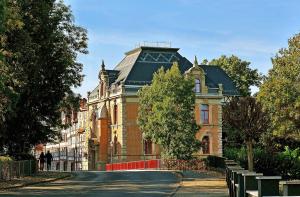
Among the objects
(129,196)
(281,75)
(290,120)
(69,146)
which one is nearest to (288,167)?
(290,120)

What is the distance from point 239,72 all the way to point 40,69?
2372 inches

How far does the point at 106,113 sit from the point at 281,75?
38.5 meters

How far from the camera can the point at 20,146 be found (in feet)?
146

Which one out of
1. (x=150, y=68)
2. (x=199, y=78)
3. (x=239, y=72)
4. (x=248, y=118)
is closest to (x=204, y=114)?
(x=199, y=78)

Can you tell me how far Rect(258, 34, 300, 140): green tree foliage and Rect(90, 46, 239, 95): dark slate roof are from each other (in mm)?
31689

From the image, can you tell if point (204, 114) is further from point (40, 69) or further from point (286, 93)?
point (40, 69)

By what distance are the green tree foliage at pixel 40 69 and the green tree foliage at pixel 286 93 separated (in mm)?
15320

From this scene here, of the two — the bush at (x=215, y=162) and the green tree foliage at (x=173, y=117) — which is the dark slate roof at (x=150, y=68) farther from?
the bush at (x=215, y=162)

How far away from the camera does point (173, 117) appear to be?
58438mm

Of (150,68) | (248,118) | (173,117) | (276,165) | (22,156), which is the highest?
(150,68)

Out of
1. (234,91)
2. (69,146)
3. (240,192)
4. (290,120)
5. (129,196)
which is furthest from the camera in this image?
(69,146)

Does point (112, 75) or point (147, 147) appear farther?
point (112, 75)

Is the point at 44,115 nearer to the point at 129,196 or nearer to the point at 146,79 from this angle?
the point at 129,196

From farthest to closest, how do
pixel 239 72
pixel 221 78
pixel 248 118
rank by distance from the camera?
pixel 239 72 → pixel 221 78 → pixel 248 118
